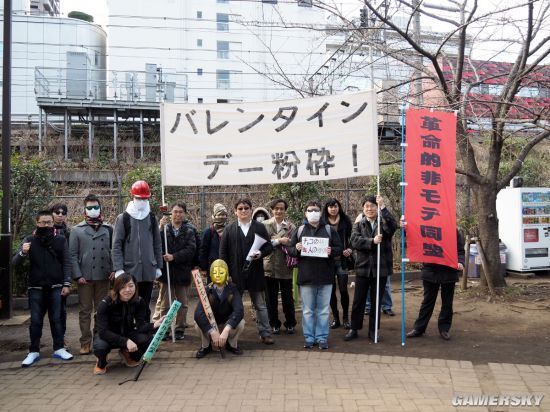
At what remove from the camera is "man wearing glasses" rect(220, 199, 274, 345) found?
5.79 meters

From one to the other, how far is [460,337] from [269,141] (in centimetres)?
357

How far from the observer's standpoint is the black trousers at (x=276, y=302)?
624 centimetres

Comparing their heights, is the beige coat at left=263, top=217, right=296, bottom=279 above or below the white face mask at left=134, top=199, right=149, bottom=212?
below

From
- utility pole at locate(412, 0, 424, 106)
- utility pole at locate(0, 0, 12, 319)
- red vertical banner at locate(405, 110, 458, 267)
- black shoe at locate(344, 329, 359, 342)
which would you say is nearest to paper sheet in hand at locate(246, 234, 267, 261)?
black shoe at locate(344, 329, 359, 342)

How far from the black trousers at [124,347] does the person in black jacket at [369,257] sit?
2487 millimetres

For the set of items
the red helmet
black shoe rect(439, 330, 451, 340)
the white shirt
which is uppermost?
the red helmet

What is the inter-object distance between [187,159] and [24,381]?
10.2ft

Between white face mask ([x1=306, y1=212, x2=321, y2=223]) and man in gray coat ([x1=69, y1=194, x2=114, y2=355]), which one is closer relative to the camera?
man in gray coat ([x1=69, y1=194, x2=114, y2=355])

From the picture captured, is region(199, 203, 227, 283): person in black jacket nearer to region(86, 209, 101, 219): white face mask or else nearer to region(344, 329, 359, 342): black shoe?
region(86, 209, 101, 219): white face mask

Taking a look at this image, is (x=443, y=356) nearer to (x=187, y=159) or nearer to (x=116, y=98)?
(x=187, y=159)

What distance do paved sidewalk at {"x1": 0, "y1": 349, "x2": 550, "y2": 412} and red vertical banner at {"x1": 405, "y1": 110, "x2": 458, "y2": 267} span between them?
1.36 metres

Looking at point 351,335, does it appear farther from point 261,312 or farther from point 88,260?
point 88,260

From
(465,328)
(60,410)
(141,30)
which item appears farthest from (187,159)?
(141,30)

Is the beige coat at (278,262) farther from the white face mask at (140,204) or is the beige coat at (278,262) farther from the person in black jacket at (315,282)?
the white face mask at (140,204)
